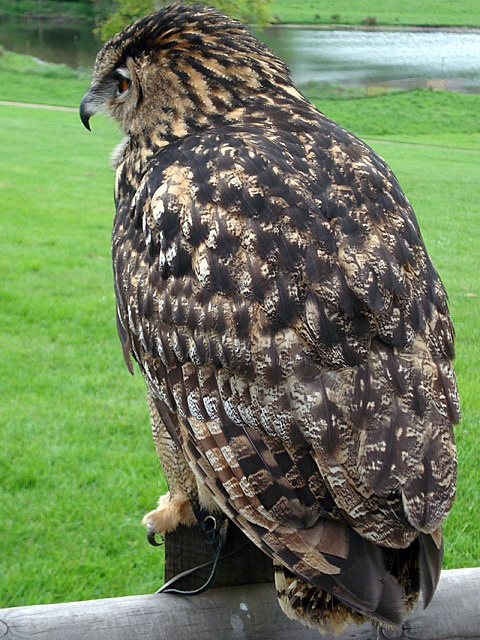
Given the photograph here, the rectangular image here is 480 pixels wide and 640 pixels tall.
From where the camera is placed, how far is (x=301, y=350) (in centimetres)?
182

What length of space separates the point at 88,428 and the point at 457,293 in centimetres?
419

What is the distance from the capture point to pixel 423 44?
47.0m

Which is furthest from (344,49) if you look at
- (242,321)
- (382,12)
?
(242,321)

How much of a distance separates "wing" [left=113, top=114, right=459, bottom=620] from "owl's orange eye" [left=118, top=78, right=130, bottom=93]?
608 mm

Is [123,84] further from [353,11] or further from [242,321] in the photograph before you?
[353,11]

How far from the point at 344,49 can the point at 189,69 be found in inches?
1818

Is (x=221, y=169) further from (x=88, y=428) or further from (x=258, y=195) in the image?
(x=88, y=428)

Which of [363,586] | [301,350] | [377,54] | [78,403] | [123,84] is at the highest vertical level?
[123,84]

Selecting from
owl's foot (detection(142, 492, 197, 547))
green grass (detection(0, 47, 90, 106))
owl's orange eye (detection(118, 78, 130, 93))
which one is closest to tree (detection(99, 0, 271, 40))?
owl's orange eye (detection(118, 78, 130, 93))

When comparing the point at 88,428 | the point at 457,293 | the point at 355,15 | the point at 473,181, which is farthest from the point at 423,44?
the point at 88,428

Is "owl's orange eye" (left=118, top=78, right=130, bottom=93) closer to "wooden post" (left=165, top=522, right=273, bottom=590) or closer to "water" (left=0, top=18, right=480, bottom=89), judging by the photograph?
"wooden post" (left=165, top=522, right=273, bottom=590)

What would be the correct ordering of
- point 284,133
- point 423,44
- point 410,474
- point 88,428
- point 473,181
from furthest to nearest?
point 423,44, point 473,181, point 88,428, point 284,133, point 410,474

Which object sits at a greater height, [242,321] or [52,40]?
[242,321]

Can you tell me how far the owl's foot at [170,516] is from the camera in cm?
229
